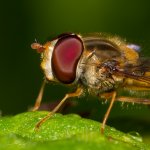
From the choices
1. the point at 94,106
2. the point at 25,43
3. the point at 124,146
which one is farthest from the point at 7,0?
the point at 124,146

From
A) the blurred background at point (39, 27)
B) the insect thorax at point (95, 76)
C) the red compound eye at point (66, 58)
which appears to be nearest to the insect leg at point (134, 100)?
the insect thorax at point (95, 76)

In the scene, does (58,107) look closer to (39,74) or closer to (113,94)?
(113,94)

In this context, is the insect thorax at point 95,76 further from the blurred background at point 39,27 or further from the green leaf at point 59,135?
the blurred background at point 39,27

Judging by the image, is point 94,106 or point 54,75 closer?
point 54,75

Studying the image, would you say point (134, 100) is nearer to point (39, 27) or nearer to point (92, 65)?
point (92, 65)

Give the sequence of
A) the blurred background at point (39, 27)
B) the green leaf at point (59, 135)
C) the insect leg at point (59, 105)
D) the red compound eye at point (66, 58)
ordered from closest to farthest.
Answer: the green leaf at point (59, 135) < the insect leg at point (59, 105) < the red compound eye at point (66, 58) < the blurred background at point (39, 27)
